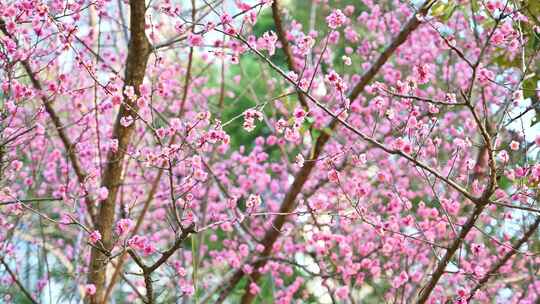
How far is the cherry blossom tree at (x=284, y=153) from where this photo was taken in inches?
98.9

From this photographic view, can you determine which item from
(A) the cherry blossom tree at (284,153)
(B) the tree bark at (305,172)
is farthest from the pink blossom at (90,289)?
(B) the tree bark at (305,172)

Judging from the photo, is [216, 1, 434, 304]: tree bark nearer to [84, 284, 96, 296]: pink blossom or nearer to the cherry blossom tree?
the cherry blossom tree

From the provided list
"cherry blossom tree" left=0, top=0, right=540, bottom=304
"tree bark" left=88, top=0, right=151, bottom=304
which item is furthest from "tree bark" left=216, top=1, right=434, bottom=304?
"tree bark" left=88, top=0, right=151, bottom=304

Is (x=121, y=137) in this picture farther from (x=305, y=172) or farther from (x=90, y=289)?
(x=305, y=172)

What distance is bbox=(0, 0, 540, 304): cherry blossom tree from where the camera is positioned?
2.51m

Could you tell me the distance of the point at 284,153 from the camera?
16.2 ft

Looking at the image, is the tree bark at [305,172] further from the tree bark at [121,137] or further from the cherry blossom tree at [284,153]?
the tree bark at [121,137]

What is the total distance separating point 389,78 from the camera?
5145mm

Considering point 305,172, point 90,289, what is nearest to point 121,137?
point 90,289

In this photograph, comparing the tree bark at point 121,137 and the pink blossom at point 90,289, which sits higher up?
the tree bark at point 121,137

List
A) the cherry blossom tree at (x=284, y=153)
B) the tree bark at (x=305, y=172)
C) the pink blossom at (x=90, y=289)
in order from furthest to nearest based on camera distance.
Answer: the tree bark at (x=305, y=172), the pink blossom at (x=90, y=289), the cherry blossom tree at (x=284, y=153)

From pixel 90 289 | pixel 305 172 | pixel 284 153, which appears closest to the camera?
pixel 90 289

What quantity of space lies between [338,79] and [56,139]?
4907 millimetres

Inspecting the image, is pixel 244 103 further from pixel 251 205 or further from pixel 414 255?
pixel 251 205
